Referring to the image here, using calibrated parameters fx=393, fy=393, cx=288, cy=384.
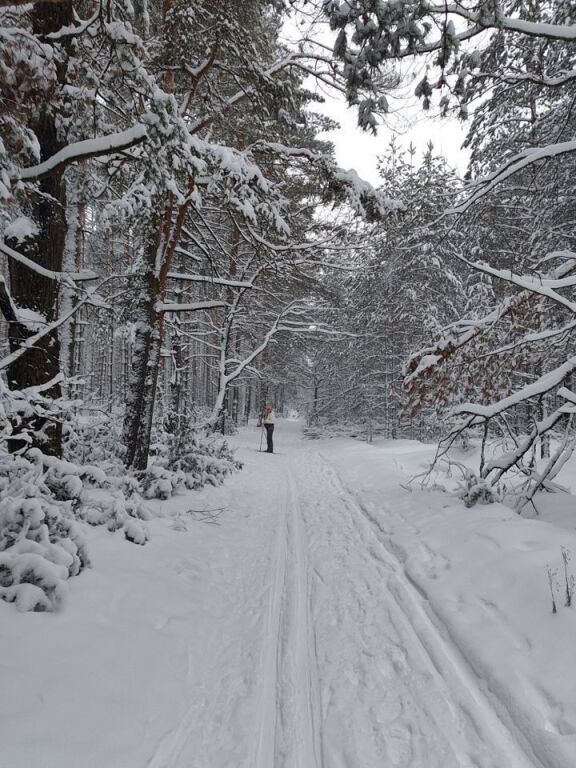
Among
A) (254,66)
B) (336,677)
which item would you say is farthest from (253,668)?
(254,66)

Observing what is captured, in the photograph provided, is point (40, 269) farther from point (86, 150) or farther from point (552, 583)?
point (552, 583)

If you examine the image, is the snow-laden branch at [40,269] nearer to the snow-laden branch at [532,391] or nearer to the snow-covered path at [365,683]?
the snow-covered path at [365,683]

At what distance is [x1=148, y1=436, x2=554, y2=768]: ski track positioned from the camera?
2.20 meters

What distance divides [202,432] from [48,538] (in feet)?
24.0

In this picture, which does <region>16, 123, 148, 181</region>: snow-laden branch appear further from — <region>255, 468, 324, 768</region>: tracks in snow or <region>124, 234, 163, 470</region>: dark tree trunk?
<region>255, 468, 324, 768</region>: tracks in snow

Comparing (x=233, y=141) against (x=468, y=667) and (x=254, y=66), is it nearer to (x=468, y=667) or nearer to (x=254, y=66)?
(x=254, y=66)

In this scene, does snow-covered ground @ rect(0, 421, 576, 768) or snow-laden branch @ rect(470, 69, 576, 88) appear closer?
snow-covered ground @ rect(0, 421, 576, 768)

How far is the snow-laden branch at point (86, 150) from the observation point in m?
3.75

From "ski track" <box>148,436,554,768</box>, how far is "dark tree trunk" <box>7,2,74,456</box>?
10.0ft

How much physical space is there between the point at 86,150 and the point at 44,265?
4.76 ft

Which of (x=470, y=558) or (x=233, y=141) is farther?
(x=233, y=141)

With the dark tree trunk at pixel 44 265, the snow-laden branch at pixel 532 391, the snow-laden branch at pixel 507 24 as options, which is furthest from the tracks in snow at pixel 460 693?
the snow-laden branch at pixel 507 24

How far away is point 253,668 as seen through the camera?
2949 mm

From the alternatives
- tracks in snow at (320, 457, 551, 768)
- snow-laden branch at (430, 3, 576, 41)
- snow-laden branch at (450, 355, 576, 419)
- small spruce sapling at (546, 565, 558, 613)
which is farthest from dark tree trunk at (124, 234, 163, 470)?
small spruce sapling at (546, 565, 558, 613)
